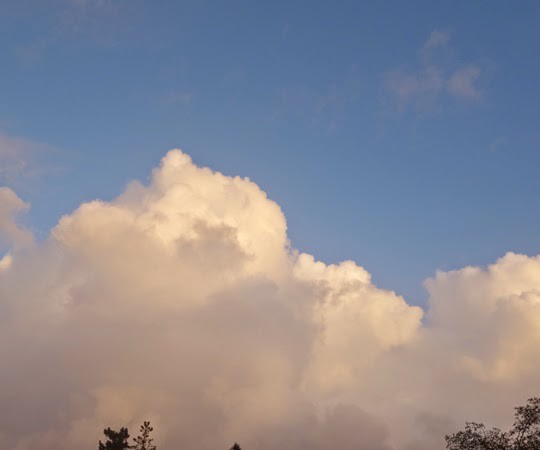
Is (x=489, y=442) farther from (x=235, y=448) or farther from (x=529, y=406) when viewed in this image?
(x=235, y=448)

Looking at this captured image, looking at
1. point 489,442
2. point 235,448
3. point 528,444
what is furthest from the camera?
point 235,448

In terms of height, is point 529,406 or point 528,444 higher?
point 529,406

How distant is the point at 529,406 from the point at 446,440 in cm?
1351

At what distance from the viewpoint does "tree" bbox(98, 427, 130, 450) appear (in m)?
112

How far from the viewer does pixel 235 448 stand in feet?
406

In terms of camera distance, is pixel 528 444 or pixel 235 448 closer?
pixel 528 444

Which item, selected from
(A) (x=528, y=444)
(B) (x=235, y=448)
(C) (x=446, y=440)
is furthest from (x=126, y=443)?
(A) (x=528, y=444)

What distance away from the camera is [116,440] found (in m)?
113

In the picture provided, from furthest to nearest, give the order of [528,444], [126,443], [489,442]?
[126,443] → [489,442] → [528,444]

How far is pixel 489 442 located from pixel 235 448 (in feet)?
217

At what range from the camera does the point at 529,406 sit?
70375 millimetres

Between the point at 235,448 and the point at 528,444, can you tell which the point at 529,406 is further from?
the point at 235,448

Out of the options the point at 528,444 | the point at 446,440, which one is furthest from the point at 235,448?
the point at 528,444

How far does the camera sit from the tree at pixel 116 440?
4424 inches
